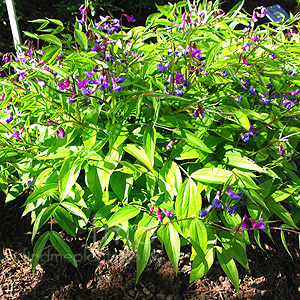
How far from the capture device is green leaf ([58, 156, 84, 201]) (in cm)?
125

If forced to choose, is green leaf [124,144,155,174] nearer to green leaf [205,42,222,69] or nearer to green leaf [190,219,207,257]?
green leaf [190,219,207,257]

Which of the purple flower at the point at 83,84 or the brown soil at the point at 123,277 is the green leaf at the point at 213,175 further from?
the brown soil at the point at 123,277

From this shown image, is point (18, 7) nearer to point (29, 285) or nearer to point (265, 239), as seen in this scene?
point (29, 285)

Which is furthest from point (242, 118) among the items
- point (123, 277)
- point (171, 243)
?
point (123, 277)

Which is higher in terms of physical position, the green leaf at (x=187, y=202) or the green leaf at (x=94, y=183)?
the green leaf at (x=94, y=183)

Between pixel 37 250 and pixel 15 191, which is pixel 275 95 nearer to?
pixel 37 250

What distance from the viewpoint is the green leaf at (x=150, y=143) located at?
1188 millimetres

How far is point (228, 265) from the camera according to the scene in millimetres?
1303

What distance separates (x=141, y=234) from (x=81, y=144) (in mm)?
642

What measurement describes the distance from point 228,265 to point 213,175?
43 centimetres

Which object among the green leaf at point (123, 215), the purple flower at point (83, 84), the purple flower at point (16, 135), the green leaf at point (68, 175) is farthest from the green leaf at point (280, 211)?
the purple flower at point (16, 135)

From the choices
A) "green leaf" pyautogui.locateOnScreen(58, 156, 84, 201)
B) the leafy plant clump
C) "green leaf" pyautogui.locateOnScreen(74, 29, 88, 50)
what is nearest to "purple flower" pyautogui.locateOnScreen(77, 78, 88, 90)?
the leafy plant clump

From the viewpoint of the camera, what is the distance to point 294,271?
189 centimetres

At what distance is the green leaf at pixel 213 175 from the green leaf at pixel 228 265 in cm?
36
